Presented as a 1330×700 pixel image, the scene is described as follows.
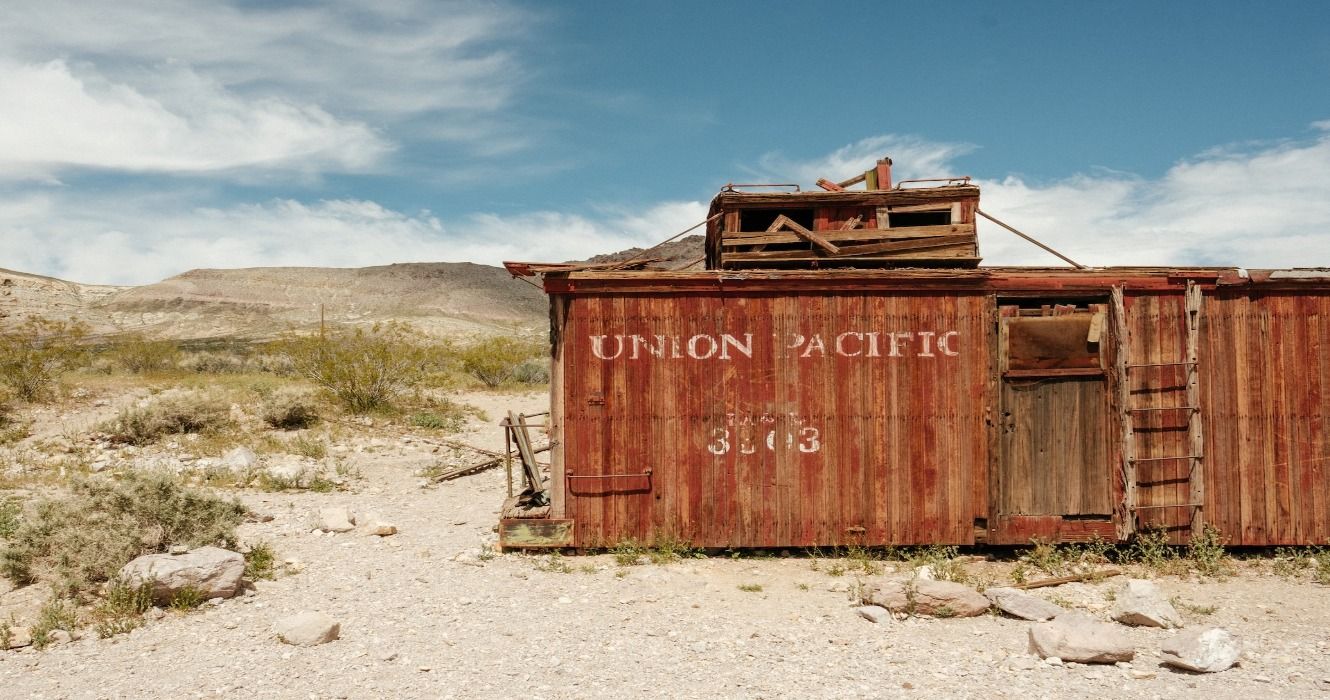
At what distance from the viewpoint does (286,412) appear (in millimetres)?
16391

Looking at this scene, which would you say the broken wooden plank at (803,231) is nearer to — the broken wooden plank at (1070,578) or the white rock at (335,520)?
the broken wooden plank at (1070,578)

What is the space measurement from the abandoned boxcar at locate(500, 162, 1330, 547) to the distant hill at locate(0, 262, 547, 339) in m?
62.7

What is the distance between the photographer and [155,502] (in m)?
7.79

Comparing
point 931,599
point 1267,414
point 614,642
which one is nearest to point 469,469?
point 614,642

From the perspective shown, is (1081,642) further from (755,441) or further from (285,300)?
(285,300)

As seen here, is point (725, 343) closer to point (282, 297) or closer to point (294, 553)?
point (294, 553)

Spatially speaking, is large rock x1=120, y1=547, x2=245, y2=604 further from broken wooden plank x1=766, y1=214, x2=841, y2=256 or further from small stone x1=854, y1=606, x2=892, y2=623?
broken wooden plank x1=766, y1=214, x2=841, y2=256

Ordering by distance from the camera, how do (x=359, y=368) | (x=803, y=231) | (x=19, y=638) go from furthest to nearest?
(x=359, y=368) < (x=803, y=231) < (x=19, y=638)

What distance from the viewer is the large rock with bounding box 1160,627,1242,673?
5.48m

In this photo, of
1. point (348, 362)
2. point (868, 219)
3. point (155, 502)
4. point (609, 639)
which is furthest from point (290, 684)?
point (348, 362)

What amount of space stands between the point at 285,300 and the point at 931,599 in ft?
337

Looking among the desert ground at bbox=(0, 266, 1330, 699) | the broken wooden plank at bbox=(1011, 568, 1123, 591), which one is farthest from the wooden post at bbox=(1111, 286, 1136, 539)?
the broken wooden plank at bbox=(1011, 568, 1123, 591)

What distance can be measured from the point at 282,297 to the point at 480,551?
100227mm

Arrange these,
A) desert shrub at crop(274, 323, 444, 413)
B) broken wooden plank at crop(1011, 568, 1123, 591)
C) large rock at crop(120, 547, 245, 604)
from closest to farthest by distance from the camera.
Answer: large rock at crop(120, 547, 245, 604), broken wooden plank at crop(1011, 568, 1123, 591), desert shrub at crop(274, 323, 444, 413)
